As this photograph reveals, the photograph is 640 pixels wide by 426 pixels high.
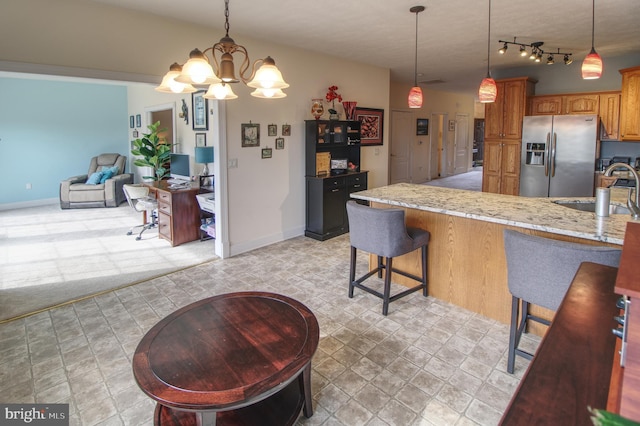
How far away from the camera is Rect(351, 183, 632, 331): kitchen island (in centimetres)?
254

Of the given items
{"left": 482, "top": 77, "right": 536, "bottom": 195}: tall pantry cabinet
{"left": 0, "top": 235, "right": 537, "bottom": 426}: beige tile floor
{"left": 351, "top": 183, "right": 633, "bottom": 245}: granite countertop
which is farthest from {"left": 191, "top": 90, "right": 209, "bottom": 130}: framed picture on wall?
{"left": 482, "top": 77, "right": 536, "bottom": 195}: tall pantry cabinet

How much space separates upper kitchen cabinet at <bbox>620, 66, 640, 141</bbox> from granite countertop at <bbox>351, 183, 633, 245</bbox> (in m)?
2.30

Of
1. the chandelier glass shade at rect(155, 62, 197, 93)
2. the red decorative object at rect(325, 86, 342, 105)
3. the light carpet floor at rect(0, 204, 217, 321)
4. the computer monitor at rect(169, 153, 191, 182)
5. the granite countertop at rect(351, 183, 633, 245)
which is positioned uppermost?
the red decorative object at rect(325, 86, 342, 105)

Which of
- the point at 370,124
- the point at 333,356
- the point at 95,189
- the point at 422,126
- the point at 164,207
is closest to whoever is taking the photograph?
the point at 333,356

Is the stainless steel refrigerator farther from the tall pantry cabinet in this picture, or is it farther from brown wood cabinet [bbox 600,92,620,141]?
brown wood cabinet [bbox 600,92,620,141]

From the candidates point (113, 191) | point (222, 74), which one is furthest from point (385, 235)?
point (113, 191)

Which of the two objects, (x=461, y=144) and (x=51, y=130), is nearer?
(x=51, y=130)

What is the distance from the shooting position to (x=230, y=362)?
5.22ft

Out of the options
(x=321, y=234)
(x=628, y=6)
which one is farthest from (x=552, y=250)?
(x=321, y=234)

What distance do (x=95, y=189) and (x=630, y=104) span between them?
8.87 m

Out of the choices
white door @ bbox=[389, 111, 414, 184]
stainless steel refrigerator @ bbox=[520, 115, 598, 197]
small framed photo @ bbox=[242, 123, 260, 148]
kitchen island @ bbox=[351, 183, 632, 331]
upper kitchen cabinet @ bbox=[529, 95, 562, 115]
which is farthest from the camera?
white door @ bbox=[389, 111, 414, 184]

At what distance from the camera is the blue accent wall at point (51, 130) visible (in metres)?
7.09

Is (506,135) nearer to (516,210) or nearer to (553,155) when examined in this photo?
(553,155)

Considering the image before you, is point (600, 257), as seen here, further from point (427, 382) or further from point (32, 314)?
point (32, 314)
